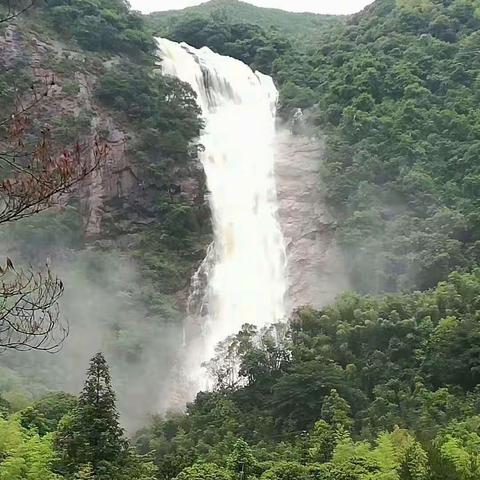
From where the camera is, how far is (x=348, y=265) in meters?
18.2

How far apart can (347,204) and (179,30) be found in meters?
14.1

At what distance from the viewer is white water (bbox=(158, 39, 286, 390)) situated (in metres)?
18.3

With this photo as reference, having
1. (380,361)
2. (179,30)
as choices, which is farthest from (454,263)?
(179,30)

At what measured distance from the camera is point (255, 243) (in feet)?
65.1

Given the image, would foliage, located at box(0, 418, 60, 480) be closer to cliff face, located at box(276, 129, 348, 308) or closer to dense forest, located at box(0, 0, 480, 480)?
dense forest, located at box(0, 0, 480, 480)

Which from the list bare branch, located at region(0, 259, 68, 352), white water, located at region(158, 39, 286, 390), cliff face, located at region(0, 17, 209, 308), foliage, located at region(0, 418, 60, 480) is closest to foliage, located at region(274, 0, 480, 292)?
white water, located at region(158, 39, 286, 390)

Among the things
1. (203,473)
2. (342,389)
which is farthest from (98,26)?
(203,473)

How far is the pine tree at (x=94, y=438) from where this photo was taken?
767 cm

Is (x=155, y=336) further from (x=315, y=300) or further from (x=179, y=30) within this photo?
(x=179, y=30)

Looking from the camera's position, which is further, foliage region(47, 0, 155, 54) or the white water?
foliage region(47, 0, 155, 54)

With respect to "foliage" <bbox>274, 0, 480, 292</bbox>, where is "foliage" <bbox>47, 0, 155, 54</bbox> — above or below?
above

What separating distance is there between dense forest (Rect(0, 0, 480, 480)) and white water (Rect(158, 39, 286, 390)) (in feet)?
2.47

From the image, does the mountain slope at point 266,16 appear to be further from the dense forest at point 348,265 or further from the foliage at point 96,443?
the foliage at point 96,443

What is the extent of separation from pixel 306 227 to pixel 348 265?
2.29m
